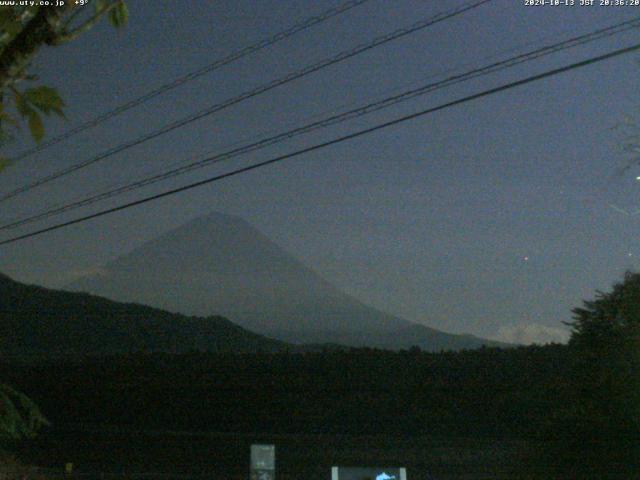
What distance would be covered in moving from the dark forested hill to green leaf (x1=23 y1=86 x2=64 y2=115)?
4631 centimetres

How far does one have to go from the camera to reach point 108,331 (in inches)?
Answer: 2203

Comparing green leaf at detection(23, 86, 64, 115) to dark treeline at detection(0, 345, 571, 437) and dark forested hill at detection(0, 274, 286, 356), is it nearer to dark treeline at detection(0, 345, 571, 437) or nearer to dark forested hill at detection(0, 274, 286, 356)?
dark treeline at detection(0, 345, 571, 437)

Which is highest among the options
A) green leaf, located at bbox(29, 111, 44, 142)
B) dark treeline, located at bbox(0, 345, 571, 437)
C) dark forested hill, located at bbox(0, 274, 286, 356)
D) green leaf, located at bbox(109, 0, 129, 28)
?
dark forested hill, located at bbox(0, 274, 286, 356)

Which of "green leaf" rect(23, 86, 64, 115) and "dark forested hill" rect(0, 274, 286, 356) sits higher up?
"dark forested hill" rect(0, 274, 286, 356)

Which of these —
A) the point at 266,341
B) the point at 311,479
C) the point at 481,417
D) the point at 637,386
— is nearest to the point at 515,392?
the point at 481,417

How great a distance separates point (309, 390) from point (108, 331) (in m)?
31.7

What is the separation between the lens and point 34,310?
6388cm

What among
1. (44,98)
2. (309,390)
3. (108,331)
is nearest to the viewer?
(44,98)

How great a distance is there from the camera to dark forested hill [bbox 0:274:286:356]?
2068 inches

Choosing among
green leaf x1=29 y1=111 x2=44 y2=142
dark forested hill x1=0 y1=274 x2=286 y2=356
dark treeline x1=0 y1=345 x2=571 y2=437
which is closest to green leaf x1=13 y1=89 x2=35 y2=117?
green leaf x1=29 y1=111 x2=44 y2=142

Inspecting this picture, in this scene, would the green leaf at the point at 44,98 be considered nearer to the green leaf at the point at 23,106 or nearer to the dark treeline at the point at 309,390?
the green leaf at the point at 23,106

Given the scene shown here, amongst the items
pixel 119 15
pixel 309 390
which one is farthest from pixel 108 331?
pixel 119 15

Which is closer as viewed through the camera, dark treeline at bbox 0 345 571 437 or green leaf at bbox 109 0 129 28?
green leaf at bbox 109 0 129 28

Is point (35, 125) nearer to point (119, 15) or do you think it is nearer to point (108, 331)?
point (119, 15)
